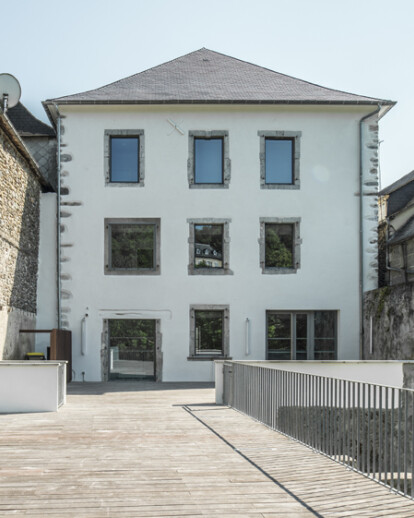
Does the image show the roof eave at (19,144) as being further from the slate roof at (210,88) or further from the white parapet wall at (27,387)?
the white parapet wall at (27,387)

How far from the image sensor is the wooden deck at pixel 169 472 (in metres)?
5.20

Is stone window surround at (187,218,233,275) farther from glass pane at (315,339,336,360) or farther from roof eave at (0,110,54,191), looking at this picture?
roof eave at (0,110,54,191)

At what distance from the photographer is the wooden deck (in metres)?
5.20

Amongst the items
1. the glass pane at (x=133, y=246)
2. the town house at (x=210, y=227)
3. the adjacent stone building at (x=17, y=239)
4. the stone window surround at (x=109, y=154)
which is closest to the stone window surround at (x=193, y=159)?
the town house at (x=210, y=227)

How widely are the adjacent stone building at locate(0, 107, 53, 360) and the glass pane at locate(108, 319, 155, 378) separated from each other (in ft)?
7.48

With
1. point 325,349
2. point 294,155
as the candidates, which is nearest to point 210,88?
point 294,155

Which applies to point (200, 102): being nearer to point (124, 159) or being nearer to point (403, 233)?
point (124, 159)

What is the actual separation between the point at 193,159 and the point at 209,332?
481 centimetres

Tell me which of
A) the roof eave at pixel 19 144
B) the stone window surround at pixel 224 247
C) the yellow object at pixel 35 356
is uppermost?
the roof eave at pixel 19 144

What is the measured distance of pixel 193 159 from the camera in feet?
63.0

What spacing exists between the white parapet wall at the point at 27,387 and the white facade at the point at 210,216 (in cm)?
730

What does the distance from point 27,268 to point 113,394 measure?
484 centimetres

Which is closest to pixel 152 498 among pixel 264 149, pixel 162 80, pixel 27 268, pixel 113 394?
pixel 113 394

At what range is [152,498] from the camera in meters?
5.50
